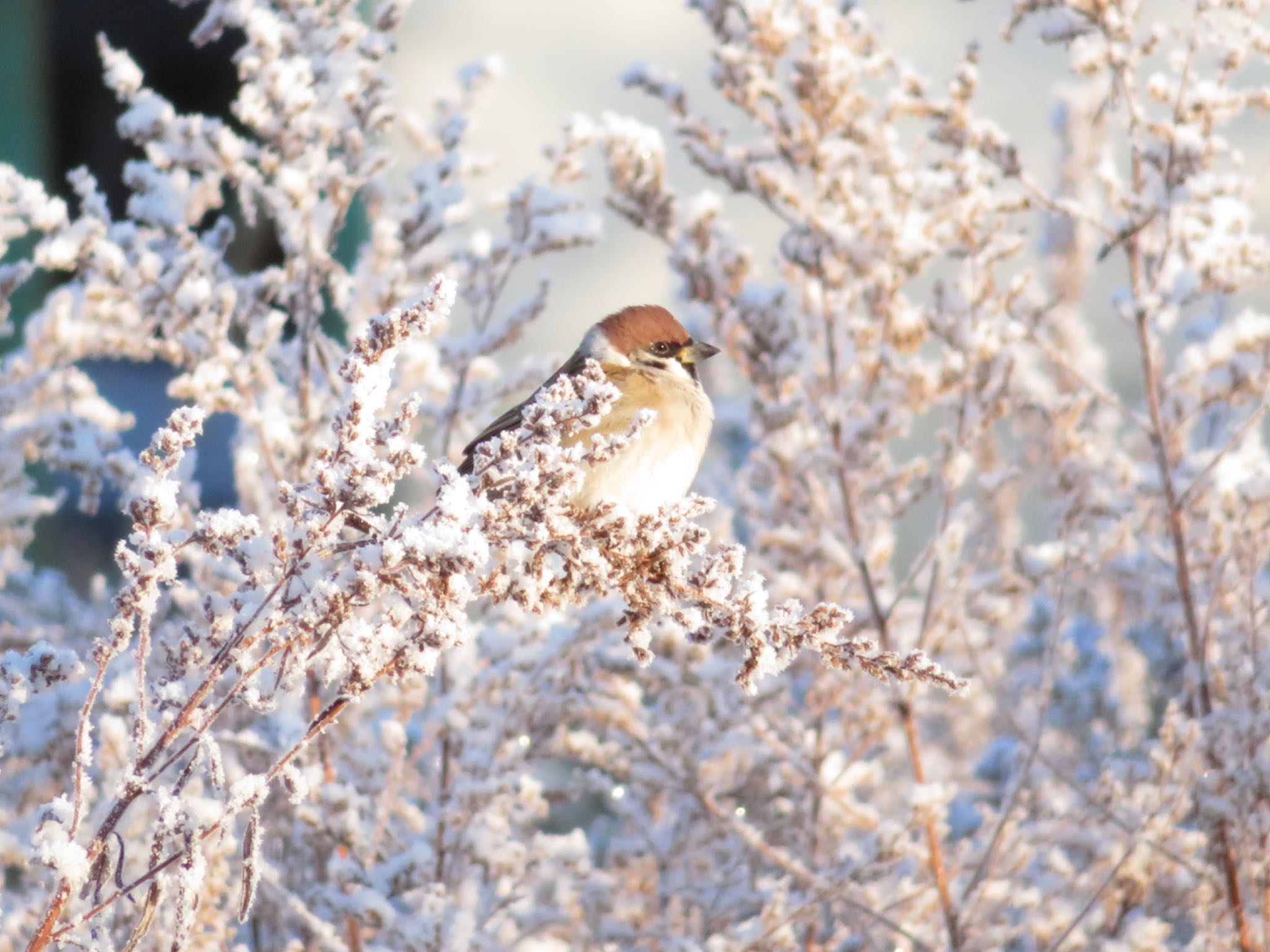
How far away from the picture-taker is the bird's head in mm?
3631

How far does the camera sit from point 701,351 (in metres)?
3.60

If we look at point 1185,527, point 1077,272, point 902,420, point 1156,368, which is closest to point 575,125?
point 902,420

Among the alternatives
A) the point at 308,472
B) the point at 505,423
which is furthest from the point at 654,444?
the point at 308,472

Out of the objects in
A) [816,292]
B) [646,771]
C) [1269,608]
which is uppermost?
Answer: [816,292]

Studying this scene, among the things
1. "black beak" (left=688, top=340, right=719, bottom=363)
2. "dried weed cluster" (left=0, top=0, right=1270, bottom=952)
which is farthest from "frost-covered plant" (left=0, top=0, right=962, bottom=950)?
"black beak" (left=688, top=340, right=719, bottom=363)

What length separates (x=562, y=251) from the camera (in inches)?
161

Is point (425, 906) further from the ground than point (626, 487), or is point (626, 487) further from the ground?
point (626, 487)

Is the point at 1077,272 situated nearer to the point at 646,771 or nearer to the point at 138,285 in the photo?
the point at 646,771

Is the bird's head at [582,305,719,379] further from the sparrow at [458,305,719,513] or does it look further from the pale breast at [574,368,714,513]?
the pale breast at [574,368,714,513]

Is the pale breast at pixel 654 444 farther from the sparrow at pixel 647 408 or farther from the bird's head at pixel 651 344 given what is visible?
the bird's head at pixel 651 344

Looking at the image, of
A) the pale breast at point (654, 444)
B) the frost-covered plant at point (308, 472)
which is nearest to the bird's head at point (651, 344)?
the pale breast at point (654, 444)

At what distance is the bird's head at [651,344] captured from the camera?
3631mm

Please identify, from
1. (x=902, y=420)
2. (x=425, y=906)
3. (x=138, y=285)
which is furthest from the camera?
(x=902, y=420)

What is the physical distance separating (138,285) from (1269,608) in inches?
131
